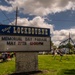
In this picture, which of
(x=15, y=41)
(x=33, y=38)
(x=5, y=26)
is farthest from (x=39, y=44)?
(x=5, y=26)

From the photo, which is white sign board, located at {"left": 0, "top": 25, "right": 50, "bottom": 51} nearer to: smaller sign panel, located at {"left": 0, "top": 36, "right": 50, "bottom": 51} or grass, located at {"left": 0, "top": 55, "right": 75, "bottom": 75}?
smaller sign panel, located at {"left": 0, "top": 36, "right": 50, "bottom": 51}

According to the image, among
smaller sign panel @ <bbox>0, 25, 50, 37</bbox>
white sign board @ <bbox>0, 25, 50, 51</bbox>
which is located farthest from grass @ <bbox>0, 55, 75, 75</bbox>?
smaller sign panel @ <bbox>0, 25, 50, 37</bbox>

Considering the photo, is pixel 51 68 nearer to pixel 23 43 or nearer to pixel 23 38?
pixel 23 43

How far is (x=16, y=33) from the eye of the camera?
19859 millimetres

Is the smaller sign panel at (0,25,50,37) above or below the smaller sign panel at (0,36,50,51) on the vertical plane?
above

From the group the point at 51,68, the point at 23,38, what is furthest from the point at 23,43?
the point at 51,68

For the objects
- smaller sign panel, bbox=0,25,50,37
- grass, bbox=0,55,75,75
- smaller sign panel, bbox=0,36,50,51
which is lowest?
grass, bbox=0,55,75,75

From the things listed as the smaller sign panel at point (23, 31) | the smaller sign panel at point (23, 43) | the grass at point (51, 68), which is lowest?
the grass at point (51, 68)

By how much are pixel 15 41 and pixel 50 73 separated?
13.5 feet

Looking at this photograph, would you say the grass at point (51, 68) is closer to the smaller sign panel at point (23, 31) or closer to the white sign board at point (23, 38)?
the white sign board at point (23, 38)

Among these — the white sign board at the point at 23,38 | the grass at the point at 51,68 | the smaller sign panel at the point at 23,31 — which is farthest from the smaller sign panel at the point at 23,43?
the grass at the point at 51,68

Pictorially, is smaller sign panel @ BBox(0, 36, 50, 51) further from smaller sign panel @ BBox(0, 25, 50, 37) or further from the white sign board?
smaller sign panel @ BBox(0, 25, 50, 37)

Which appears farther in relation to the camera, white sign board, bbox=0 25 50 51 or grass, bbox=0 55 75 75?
grass, bbox=0 55 75 75

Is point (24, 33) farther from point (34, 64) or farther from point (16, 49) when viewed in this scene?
point (34, 64)
